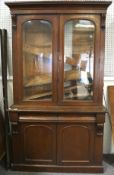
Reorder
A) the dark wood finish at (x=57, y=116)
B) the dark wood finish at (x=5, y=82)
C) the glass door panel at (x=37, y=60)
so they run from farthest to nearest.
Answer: the dark wood finish at (x=5, y=82), the glass door panel at (x=37, y=60), the dark wood finish at (x=57, y=116)

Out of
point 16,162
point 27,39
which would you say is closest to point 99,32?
point 27,39

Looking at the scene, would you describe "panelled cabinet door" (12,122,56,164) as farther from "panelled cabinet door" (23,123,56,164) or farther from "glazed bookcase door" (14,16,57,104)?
"glazed bookcase door" (14,16,57,104)

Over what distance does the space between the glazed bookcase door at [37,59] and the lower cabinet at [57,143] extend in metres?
0.29

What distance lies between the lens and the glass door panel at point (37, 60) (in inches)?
107

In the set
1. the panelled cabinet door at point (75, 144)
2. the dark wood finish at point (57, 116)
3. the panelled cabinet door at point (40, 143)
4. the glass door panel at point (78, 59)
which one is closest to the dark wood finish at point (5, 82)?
the dark wood finish at point (57, 116)

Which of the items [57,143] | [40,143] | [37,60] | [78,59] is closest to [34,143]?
[40,143]

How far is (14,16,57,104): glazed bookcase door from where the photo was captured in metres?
2.69

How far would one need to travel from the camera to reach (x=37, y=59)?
279 cm

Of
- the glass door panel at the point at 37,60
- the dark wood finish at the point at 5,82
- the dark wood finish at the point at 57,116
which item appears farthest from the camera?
the dark wood finish at the point at 5,82

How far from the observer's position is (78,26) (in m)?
2.70

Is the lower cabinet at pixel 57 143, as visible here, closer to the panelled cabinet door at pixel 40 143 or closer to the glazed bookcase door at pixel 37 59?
the panelled cabinet door at pixel 40 143

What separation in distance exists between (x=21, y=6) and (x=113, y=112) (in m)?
1.70

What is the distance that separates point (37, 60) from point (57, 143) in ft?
3.37

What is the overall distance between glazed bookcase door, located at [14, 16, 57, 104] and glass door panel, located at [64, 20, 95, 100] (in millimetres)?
153
